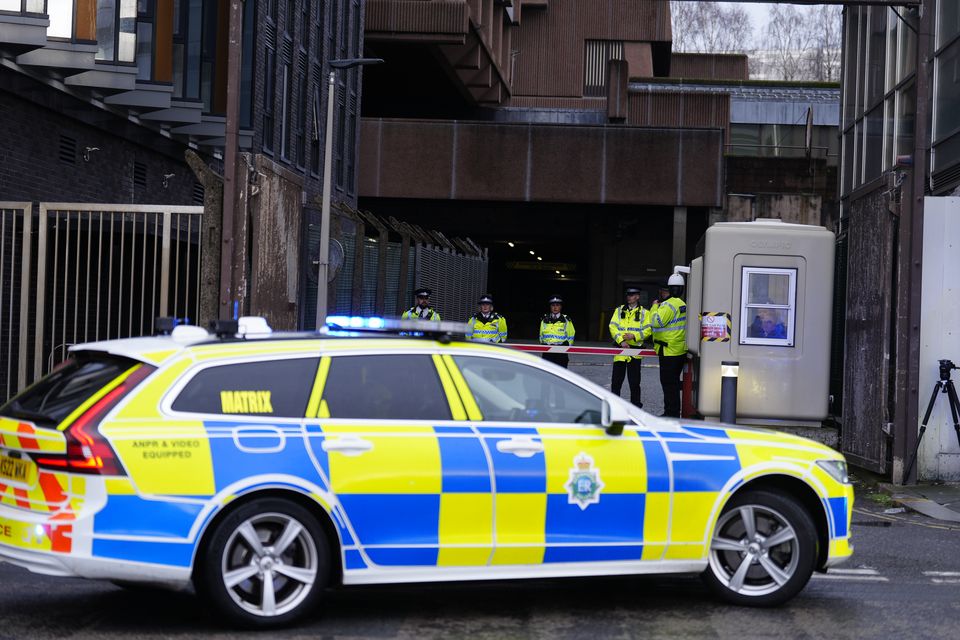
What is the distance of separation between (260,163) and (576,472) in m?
7.48

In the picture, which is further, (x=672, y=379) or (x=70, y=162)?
(x=70, y=162)

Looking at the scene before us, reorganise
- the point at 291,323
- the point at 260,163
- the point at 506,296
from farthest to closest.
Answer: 1. the point at 506,296
2. the point at 291,323
3. the point at 260,163

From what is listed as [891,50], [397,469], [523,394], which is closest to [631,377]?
[891,50]

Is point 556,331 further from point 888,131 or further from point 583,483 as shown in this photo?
point 583,483

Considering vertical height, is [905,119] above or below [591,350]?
above

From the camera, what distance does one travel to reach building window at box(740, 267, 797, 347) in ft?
49.5

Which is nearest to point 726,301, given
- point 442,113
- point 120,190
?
point 120,190

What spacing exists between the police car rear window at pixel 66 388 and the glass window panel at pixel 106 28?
45.9ft

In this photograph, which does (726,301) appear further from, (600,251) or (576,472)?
(600,251)

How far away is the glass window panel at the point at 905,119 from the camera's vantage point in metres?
19.7

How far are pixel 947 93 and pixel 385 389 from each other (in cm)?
1376

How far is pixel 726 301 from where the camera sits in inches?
596

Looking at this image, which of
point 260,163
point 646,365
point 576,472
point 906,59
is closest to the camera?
point 576,472

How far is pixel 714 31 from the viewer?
295ft
